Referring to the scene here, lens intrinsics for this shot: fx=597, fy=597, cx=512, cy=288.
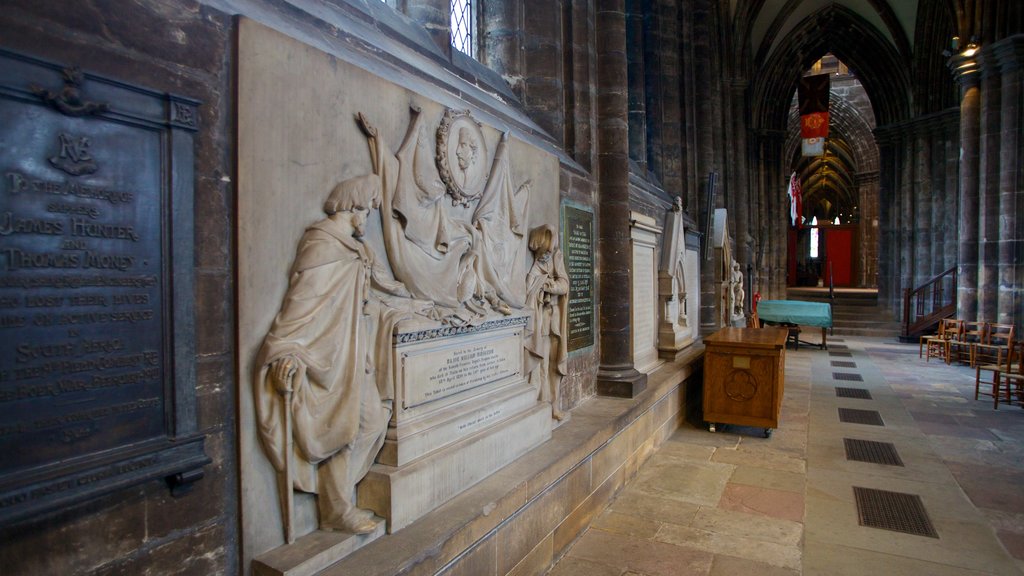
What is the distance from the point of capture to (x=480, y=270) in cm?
329

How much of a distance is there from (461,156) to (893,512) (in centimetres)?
392

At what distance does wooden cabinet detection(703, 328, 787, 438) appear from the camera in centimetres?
599

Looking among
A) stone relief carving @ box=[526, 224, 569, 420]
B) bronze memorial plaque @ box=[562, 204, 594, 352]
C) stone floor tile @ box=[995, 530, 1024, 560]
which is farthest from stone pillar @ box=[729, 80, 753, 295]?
stone relief carving @ box=[526, 224, 569, 420]

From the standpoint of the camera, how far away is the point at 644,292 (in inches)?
263

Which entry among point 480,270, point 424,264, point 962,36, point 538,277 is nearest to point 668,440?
point 538,277

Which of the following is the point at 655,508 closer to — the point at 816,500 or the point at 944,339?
the point at 816,500

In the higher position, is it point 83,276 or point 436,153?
point 436,153

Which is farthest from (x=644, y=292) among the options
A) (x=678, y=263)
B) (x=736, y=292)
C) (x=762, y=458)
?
(x=736, y=292)

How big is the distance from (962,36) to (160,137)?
609 inches

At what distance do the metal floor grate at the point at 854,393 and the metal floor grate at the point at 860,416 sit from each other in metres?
0.92

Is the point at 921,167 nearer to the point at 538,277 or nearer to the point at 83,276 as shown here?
the point at 538,277

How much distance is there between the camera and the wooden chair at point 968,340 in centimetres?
1095

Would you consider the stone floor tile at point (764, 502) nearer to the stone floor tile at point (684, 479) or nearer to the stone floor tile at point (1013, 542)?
the stone floor tile at point (684, 479)

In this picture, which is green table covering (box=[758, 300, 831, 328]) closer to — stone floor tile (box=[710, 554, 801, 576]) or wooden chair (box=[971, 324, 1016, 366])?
wooden chair (box=[971, 324, 1016, 366])
